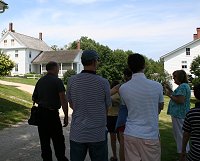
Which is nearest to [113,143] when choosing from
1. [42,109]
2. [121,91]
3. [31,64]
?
[42,109]

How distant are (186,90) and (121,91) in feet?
8.63

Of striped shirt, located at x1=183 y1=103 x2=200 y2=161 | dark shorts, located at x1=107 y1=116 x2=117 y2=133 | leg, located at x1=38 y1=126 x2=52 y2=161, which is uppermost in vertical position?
striped shirt, located at x1=183 y1=103 x2=200 y2=161

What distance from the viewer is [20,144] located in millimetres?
9609

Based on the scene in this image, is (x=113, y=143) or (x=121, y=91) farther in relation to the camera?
(x=113, y=143)

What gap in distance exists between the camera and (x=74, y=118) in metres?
4.61

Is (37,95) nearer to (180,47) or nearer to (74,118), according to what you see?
(74,118)

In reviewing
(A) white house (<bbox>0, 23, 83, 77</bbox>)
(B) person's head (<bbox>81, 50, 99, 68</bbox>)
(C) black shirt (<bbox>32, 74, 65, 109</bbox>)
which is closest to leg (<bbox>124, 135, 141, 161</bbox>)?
(B) person's head (<bbox>81, 50, 99, 68</bbox>)

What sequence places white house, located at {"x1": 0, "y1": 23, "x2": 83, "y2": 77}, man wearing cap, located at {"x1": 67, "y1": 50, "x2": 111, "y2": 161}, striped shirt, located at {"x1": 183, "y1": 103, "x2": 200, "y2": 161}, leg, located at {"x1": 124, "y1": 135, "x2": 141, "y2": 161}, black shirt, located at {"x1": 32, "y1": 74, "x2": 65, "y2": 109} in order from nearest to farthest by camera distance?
1. striped shirt, located at {"x1": 183, "y1": 103, "x2": 200, "y2": 161}
2. leg, located at {"x1": 124, "y1": 135, "x2": 141, "y2": 161}
3. man wearing cap, located at {"x1": 67, "y1": 50, "x2": 111, "y2": 161}
4. black shirt, located at {"x1": 32, "y1": 74, "x2": 65, "y2": 109}
5. white house, located at {"x1": 0, "y1": 23, "x2": 83, "y2": 77}

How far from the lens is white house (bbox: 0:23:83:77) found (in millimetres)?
68250

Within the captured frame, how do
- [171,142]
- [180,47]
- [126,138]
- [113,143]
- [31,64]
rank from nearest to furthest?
[126,138] < [113,143] < [171,142] < [180,47] < [31,64]

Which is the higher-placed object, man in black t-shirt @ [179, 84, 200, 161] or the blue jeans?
man in black t-shirt @ [179, 84, 200, 161]

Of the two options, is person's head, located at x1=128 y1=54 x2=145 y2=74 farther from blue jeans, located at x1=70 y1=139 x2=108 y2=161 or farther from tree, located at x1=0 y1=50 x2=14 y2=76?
tree, located at x1=0 y1=50 x2=14 y2=76

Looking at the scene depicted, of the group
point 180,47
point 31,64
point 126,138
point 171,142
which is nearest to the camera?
point 126,138

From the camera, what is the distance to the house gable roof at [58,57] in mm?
68062
